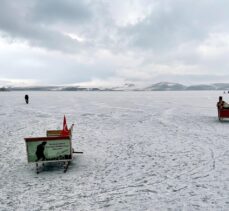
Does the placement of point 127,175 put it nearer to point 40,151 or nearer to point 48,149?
point 48,149

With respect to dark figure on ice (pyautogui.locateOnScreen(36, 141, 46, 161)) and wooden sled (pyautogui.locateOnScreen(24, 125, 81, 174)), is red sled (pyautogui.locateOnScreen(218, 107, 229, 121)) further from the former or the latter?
dark figure on ice (pyautogui.locateOnScreen(36, 141, 46, 161))

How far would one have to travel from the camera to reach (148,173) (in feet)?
27.8

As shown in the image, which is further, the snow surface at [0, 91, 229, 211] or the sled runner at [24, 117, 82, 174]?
the sled runner at [24, 117, 82, 174]

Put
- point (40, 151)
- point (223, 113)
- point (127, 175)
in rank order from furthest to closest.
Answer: point (223, 113)
point (40, 151)
point (127, 175)

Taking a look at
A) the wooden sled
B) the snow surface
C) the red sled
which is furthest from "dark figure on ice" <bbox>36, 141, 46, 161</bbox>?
the red sled

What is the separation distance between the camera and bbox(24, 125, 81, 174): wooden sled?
29.1 ft

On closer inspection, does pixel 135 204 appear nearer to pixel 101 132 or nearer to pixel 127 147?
pixel 127 147

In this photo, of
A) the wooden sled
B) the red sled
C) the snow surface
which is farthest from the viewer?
the red sled

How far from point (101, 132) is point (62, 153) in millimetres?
6539

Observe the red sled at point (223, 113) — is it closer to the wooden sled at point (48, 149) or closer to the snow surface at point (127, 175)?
the snow surface at point (127, 175)

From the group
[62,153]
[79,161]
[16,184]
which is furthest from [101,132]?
[16,184]

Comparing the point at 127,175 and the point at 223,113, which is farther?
the point at 223,113

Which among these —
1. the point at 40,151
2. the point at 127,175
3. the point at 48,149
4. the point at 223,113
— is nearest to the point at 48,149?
the point at 48,149

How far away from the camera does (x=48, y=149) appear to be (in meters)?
8.98
